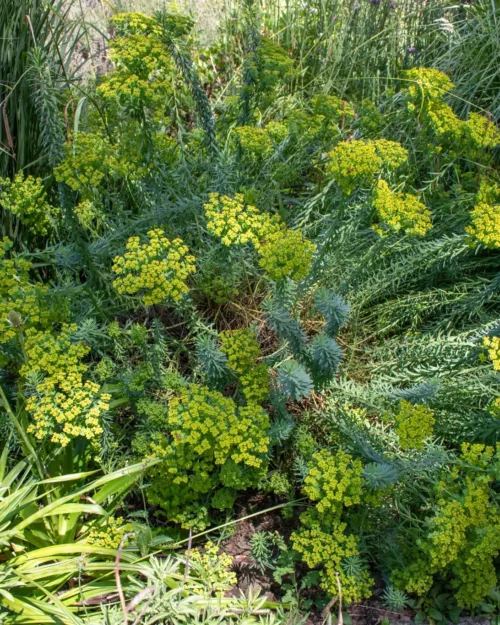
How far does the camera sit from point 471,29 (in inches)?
164

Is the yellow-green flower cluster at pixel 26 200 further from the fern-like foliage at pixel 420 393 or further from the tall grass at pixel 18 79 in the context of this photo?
the fern-like foliage at pixel 420 393

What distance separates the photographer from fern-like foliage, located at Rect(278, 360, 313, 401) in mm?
2123

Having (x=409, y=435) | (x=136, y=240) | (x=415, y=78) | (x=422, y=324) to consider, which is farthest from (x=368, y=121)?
(x=409, y=435)

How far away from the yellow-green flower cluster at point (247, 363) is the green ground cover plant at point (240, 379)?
16mm

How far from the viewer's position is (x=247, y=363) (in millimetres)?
2312

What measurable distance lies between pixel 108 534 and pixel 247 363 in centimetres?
83

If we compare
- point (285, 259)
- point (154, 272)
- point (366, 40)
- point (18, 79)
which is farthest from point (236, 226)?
point (366, 40)

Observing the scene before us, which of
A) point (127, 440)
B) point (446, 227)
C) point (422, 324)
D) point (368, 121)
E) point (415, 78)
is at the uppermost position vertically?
point (415, 78)

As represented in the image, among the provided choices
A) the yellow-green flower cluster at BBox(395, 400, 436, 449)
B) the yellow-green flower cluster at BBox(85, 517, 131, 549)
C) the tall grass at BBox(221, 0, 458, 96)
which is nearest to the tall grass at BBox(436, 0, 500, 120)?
the tall grass at BBox(221, 0, 458, 96)

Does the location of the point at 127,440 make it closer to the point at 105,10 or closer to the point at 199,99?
the point at 199,99

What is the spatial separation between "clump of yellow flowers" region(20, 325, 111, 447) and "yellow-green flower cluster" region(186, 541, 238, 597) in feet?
2.01

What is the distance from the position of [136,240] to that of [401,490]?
145cm

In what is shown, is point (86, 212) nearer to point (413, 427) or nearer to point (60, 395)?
point (60, 395)

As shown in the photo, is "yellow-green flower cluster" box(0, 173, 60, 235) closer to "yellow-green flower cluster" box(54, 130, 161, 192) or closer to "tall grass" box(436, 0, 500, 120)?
"yellow-green flower cluster" box(54, 130, 161, 192)
